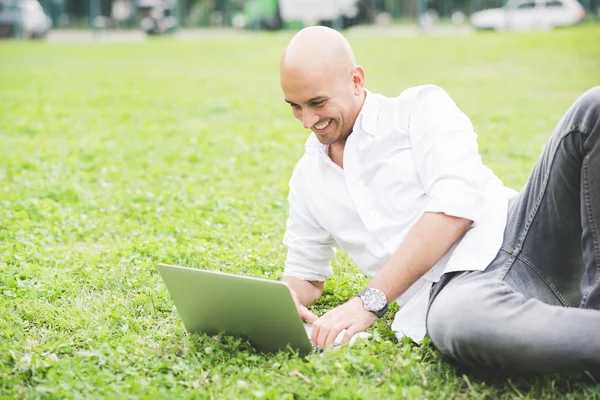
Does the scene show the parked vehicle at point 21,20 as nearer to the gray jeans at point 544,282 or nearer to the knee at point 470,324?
the gray jeans at point 544,282

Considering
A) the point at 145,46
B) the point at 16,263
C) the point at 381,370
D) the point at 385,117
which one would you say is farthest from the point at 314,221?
the point at 145,46

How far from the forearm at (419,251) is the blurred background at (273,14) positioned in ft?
79.1

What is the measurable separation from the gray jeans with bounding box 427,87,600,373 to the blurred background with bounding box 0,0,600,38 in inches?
945

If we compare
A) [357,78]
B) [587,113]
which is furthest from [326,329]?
[587,113]

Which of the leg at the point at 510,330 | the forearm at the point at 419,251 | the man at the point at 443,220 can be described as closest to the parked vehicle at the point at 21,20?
the man at the point at 443,220

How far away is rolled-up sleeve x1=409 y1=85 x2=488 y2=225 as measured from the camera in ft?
10.6

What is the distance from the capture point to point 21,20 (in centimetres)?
2925

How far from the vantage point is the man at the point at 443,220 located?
2.97 m

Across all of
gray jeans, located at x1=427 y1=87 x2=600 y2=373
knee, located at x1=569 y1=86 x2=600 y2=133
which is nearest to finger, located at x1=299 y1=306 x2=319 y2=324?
gray jeans, located at x1=427 y1=87 x2=600 y2=373

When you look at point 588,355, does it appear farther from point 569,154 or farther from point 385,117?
point 385,117

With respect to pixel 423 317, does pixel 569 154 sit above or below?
above

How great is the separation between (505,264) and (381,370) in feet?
2.20

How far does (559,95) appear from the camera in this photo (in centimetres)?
1244

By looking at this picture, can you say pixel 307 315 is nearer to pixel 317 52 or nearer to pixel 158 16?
pixel 317 52
